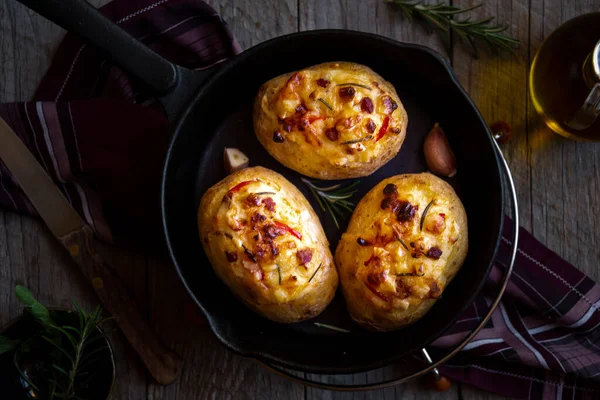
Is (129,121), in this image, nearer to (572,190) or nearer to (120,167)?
(120,167)

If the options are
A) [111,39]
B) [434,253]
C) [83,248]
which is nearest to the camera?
[111,39]

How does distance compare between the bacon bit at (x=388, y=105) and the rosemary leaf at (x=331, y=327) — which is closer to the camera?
the bacon bit at (x=388, y=105)

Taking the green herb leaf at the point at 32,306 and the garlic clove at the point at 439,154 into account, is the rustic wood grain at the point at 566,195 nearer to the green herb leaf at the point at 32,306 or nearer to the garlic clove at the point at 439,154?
the garlic clove at the point at 439,154

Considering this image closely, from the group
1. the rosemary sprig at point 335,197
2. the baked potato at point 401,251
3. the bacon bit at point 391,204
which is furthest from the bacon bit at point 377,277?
the rosemary sprig at point 335,197

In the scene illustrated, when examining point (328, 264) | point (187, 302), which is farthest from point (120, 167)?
point (328, 264)

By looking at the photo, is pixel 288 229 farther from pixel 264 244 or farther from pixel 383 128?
pixel 383 128

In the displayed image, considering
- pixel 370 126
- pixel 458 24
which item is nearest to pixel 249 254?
pixel 370 126
